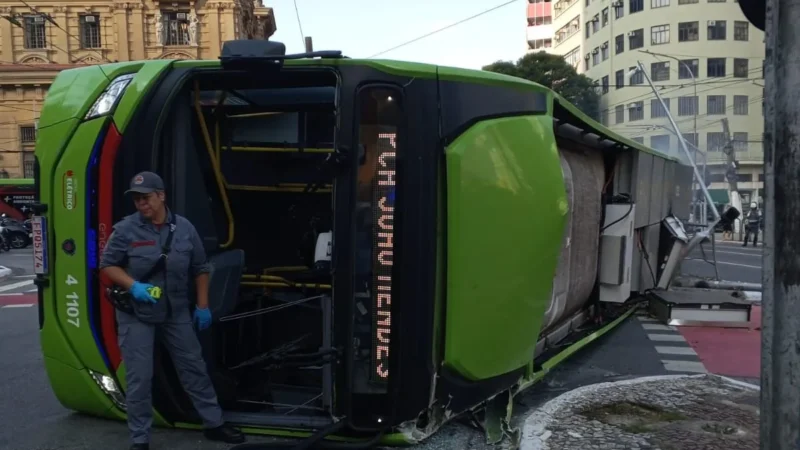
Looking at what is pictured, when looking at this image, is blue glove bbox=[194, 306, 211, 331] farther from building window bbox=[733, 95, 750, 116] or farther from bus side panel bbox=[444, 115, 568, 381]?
building window bbox=[733, 95, 750, 116]

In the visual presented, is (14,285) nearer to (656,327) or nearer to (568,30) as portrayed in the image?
(656,327)

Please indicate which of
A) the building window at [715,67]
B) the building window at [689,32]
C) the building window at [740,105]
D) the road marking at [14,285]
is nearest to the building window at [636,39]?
the building window at [689,32]

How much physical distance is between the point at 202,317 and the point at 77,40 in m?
47.8

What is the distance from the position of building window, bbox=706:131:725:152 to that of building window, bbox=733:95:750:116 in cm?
188

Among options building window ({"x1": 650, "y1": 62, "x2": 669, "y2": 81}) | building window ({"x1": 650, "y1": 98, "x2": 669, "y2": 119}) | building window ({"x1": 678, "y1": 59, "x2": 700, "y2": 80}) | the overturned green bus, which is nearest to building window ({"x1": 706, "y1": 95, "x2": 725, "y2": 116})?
building window ({"x1": 678, "y1": 59, "x2": 700, "y2": 80})

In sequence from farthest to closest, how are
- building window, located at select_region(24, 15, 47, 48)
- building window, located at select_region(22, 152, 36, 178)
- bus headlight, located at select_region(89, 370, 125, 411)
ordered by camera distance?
building window, located at select_region(24, 15, 47, 48), building window, located at select_region(22, 152, 36, 178), bus headlight, located at select_region(89, 370, 125, 411)

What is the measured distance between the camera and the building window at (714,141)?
4900 centimetres

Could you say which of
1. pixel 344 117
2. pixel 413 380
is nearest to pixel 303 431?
pixel 413 380

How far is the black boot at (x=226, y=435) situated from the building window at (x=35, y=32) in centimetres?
4893

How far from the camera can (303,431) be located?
3.96 meters

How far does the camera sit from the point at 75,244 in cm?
395

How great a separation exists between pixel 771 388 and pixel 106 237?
11.6ft

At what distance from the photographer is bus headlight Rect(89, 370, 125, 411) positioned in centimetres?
412

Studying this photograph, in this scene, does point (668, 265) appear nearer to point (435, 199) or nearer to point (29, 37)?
point (435, 199)
